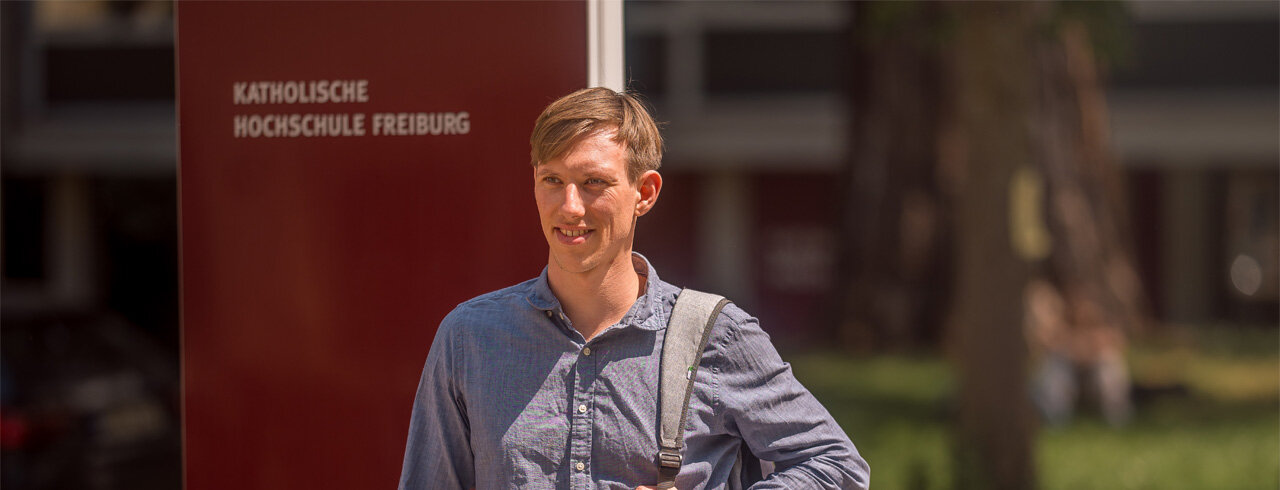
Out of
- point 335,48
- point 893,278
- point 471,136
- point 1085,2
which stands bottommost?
point 893,278

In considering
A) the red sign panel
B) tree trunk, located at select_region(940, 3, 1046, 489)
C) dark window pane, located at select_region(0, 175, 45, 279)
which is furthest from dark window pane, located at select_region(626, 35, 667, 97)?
the red sign panel

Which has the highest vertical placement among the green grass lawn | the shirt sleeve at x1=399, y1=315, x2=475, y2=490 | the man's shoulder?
the man's shoulder

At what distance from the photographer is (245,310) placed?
10.00 ft

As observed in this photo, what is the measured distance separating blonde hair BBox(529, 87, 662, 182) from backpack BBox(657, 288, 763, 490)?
0.81 ft

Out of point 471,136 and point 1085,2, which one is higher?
point 1085,2

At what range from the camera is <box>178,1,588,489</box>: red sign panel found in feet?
9.78

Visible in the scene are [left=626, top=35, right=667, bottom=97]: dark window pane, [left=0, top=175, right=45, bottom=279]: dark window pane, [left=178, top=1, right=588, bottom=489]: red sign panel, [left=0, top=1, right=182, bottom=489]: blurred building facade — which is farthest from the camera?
[left=626, top=35, right=667, bottom=97]: dark window pane

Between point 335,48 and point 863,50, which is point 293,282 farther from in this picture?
point 863,50

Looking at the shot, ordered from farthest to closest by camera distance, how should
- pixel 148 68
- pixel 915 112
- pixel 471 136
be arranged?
pixel 148 68
pixel 915 112
pixel 471 136

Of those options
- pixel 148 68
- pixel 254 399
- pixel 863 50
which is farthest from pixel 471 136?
pixel 148 68

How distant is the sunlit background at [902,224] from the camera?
7090mm

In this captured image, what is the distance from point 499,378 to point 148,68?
15.2 m

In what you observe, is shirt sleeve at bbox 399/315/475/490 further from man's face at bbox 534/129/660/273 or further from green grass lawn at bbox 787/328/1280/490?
green grass lawn at bbox 787/328/1280/490

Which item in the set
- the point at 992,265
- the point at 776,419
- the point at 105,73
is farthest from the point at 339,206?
the point at 105,73
